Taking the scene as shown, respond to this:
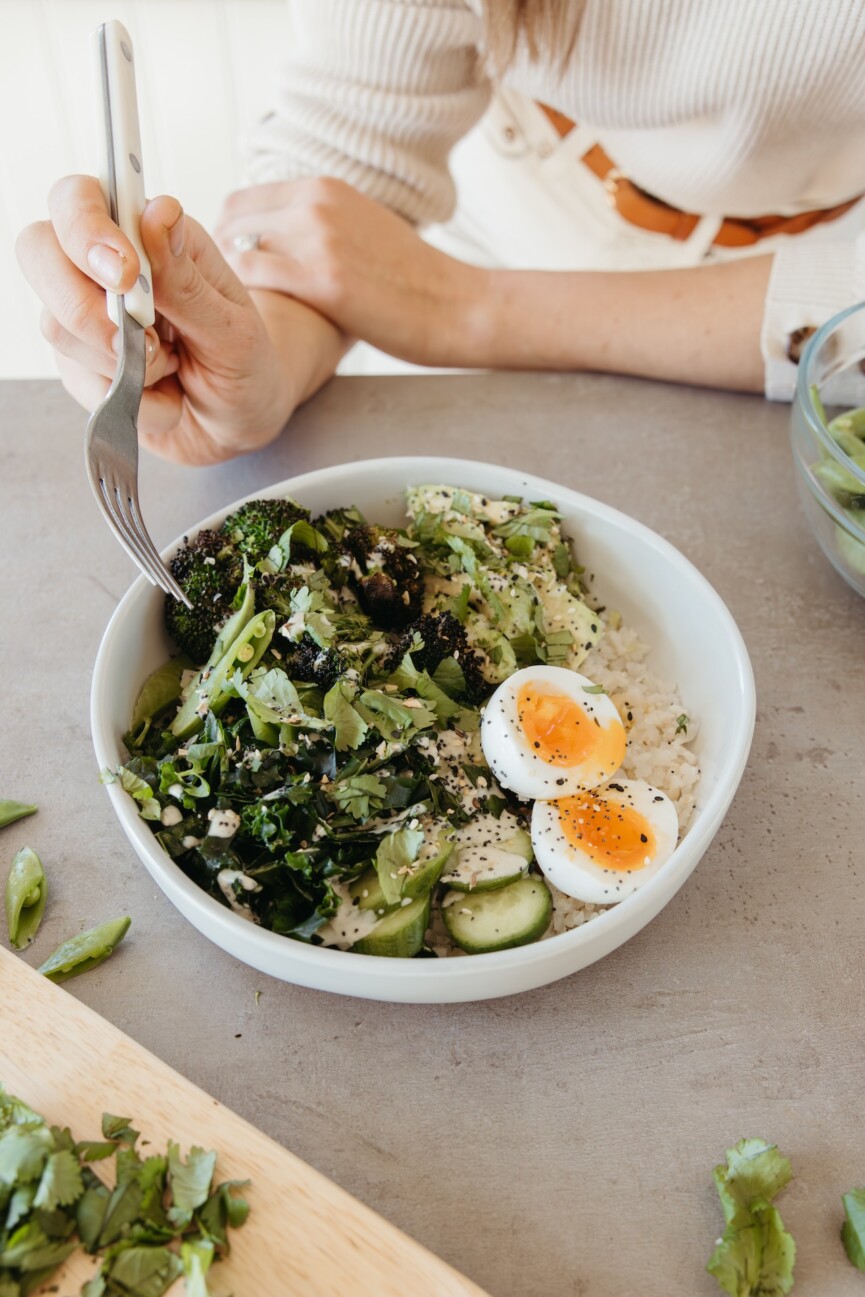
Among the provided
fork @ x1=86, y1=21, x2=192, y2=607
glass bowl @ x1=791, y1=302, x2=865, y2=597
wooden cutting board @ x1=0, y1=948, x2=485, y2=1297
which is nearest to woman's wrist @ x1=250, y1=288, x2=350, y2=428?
fork @ x1=86, y1=21, x2=192, y2=607

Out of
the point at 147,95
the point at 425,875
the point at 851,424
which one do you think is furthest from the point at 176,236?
the point at 147,95

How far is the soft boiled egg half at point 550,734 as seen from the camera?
111 centimetres

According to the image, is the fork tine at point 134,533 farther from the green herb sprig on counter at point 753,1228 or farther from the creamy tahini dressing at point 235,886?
the green herb sprig on counter at point 753,1228

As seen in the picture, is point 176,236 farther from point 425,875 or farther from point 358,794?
point 425,875

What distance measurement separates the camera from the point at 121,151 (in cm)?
113

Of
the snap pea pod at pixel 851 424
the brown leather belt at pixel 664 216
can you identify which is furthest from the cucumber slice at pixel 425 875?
the brown leather belt at pixel 664 216

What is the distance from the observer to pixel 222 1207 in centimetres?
83

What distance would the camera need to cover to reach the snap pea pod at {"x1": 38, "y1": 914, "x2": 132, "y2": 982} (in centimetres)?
106

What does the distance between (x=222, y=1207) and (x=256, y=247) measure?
4.97 ft

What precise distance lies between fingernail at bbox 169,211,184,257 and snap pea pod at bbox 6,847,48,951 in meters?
0.74

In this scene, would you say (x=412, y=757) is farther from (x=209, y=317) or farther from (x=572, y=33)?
(x=572, y=33)

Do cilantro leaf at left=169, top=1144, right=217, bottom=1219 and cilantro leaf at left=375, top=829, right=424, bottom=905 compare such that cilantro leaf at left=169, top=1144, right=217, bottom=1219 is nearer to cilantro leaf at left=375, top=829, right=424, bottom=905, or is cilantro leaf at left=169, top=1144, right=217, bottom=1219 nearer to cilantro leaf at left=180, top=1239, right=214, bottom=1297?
cilantro leaf at left=180, top=1239, right=214, bottom=1297

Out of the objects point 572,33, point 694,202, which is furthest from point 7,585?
point 694,202

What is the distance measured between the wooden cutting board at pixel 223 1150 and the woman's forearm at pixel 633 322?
135 cm
